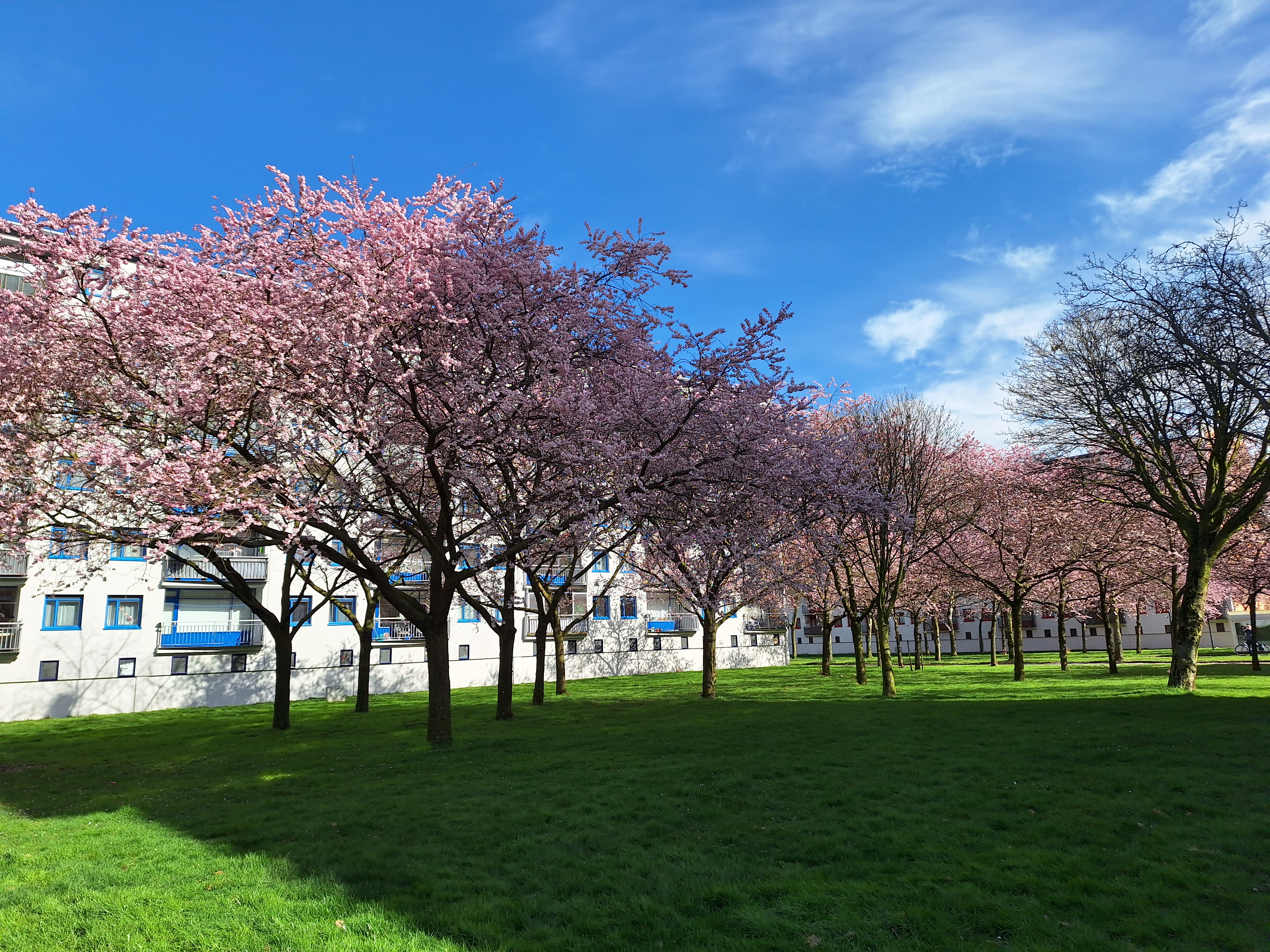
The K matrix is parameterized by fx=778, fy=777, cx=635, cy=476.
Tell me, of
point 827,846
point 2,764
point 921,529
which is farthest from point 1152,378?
point 2,764

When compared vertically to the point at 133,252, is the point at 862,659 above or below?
below

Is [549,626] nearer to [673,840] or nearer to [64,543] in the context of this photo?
[64,543]

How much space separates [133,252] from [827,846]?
16432 mm

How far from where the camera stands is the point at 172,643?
36.3m

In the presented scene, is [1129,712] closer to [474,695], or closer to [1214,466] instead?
[1214,466]

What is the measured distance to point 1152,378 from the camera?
72.9ft

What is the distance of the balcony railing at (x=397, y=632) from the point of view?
4253 centimetres

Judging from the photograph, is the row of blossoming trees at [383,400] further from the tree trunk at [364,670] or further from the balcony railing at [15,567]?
the balcony railing at [15,567]

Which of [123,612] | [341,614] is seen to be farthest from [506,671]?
[123,612]

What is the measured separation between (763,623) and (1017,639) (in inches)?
1377

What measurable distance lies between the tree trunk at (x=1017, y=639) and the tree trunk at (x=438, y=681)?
2514cm

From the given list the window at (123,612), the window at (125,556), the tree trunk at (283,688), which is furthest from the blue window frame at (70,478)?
the window at (123,612)

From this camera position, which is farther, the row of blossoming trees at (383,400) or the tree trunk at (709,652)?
the tree trunk at (709,652)

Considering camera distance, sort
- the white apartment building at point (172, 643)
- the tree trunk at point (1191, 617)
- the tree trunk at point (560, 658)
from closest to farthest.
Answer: the tree trunk at point (1191, 617)
the white apartment building at point (172, 643)
the tree trunk at point (560, 658)
